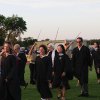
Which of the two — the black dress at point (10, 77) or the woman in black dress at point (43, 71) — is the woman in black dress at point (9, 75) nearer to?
the black dress at point (10, 77)

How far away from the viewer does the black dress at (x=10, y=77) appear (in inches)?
469

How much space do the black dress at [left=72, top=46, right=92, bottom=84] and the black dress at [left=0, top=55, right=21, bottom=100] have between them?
4.89 m

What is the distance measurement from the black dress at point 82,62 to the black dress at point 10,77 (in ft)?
16.0

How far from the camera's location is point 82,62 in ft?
54.2

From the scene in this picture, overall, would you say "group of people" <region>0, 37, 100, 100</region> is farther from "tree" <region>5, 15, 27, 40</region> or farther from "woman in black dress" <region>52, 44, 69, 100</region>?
"tree" <region>5, 15, 27, 40</region>

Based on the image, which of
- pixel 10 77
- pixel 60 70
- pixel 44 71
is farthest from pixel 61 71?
pixel 10 77

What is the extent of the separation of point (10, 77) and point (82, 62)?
5180mm

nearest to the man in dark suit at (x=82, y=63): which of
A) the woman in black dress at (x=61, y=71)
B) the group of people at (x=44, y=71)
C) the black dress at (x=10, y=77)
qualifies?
the group of people at (x=44, y=71)

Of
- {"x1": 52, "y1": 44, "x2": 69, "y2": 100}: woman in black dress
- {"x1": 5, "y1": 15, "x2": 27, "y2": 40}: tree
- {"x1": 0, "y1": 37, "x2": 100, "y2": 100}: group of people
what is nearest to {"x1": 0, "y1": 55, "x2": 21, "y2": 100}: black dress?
{"x1": 0, "y1": 37, "x2": 100, "y2": 100}: group of people

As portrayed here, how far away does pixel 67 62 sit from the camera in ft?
48.6

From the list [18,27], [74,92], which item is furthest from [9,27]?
[74,92]

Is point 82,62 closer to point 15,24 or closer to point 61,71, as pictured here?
point 61,71

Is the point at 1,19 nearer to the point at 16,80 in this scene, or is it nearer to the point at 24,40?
the point at 24,40

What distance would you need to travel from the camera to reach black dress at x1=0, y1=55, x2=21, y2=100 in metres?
11.9
